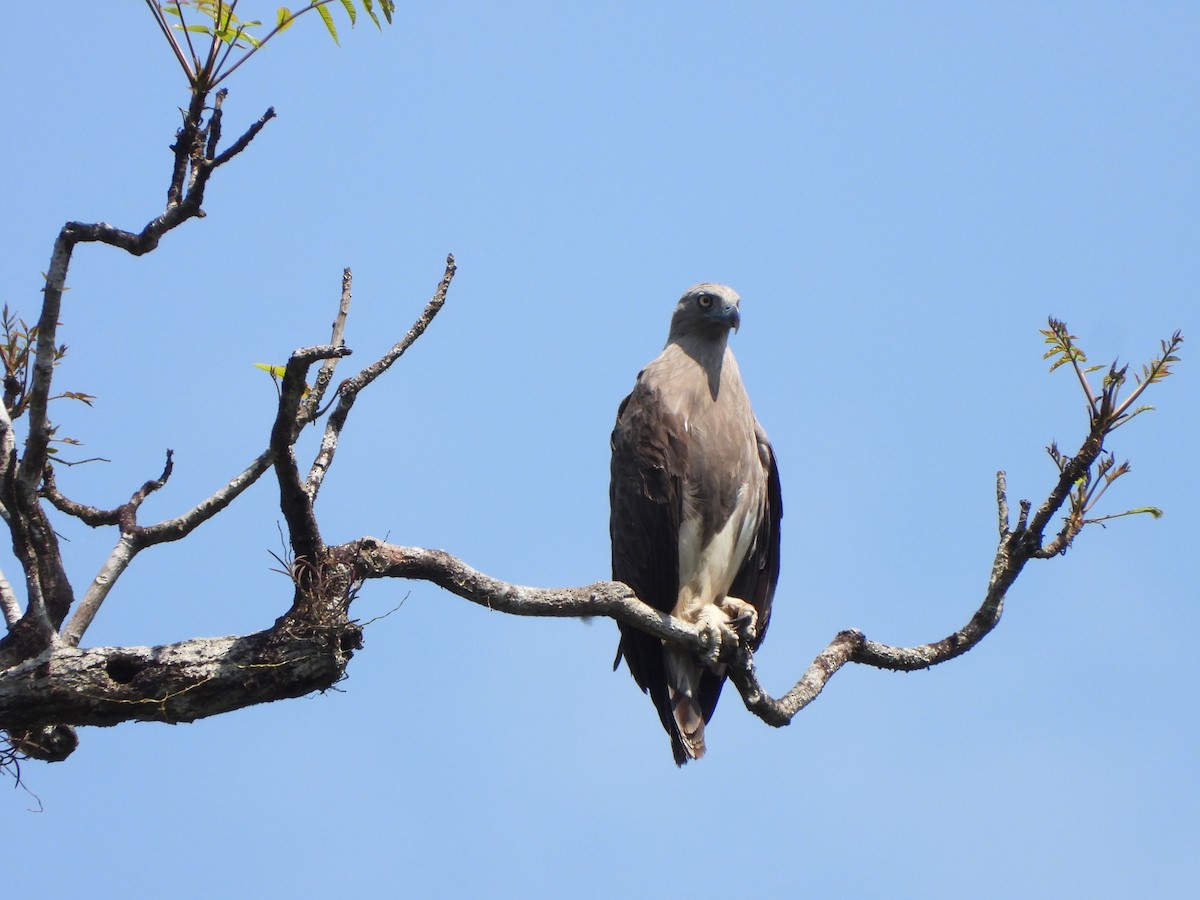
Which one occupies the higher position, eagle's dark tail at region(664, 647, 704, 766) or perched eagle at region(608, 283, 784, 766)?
perched eagle at region(608, 283, 784, 766)

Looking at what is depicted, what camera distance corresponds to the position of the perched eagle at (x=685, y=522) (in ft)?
19.1

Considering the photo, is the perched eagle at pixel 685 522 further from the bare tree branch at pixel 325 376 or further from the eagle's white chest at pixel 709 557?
the bare tree branch at pixel 325 376

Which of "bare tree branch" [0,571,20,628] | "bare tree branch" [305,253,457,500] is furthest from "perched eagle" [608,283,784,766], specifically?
"bare tree branch" [0,571,20,628]

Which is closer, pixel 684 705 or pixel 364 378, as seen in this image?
pixel 364 378

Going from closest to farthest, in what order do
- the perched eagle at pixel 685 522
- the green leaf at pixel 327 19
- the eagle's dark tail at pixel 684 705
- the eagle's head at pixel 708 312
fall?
the green leaf at pixel 327 19
the eagle's dark tail at pixel 684 705
the perched eagle at pixel 685 522
the eagle's head at pixel 708 312

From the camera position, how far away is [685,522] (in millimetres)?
5879

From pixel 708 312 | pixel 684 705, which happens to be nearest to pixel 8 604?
pixel 684 705

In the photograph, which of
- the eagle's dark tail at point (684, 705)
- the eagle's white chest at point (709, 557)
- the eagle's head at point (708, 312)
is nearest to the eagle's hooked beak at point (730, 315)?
the eagle's head at point (708, 312)

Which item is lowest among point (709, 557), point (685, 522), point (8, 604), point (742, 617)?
point (8, 604)

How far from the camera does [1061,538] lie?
471cm

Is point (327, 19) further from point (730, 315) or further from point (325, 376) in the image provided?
point (730, 315)

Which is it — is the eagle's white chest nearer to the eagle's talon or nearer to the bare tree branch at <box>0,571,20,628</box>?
the eagle's talon

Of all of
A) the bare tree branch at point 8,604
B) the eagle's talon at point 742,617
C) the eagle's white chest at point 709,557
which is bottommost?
the bare tree branch at point 8,604

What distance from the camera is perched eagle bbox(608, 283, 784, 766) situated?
19.1 ft
